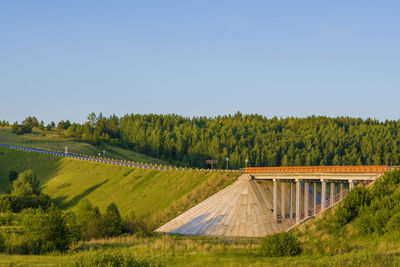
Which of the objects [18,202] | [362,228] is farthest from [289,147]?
[362,228]

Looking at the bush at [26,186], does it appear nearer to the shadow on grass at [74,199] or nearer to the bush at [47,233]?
the shadow on grass at [74,199]

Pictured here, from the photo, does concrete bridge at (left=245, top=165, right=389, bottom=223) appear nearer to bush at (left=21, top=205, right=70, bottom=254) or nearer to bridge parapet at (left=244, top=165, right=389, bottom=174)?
bridge parapet at (left=244, top=165, right=389, bottom=174)

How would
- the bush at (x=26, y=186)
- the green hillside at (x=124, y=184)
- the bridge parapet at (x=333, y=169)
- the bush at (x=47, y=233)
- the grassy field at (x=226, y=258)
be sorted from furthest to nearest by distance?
1. the bush at (x=26, y=186)
2. the green hillside at (x=124, y=184)
3. the bridge parapet at (x=333, y=169)
4. the bush at (x=47, y=233)
5. the grassy field at (x=226, y=258)

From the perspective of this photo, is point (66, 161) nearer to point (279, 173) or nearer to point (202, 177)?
point (202, 177)

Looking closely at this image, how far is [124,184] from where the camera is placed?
10388cm

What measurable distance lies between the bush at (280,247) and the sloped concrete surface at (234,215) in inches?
1100

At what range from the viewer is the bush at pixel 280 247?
1534 inches

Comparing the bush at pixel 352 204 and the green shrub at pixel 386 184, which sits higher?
the green shrub at pixel 386 184

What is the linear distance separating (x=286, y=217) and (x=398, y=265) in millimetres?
42285

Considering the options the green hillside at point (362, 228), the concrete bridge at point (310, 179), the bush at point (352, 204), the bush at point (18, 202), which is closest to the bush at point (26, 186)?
the bush at point (18, 202)

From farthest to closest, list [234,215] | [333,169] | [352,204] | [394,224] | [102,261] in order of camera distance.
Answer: [234,215]
[333,169]
[352,204]
[394,224]
[102,261]

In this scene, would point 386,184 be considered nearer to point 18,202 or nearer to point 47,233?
point 47,233

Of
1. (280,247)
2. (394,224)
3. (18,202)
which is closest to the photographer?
(280,247)

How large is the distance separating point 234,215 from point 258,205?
3.96 meters
